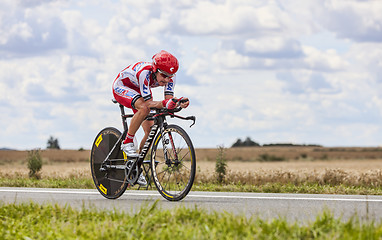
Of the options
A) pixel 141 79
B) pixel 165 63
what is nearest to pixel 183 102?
pixel 165 63

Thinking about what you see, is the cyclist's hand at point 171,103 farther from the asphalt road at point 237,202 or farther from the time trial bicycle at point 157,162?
the asphalt road at point 237,202

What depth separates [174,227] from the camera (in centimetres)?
566

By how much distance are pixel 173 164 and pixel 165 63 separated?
1.47 metres

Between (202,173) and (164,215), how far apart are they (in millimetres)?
9901

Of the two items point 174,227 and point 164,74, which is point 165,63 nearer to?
point 164,74

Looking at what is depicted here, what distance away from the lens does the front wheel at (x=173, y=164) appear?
8047 millimetres

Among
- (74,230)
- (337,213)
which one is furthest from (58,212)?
(337,213)

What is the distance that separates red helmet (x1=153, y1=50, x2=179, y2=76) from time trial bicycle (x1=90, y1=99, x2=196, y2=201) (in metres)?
0.60

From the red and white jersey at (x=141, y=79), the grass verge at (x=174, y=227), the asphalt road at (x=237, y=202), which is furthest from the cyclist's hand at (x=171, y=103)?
the grass verge at (x=174, y=227)

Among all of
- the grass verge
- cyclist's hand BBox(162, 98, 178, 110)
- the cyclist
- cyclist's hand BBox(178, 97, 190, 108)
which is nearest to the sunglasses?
the cyclist

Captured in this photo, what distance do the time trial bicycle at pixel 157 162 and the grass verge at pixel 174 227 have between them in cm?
179

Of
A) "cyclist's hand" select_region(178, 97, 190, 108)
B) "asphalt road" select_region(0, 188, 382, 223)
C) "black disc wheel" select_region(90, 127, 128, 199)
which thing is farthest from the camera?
"black disc wheel" select_region(90, 127, 128, 199)

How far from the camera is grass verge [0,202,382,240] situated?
17.5 feet

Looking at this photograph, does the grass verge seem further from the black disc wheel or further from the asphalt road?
the black disc wheel
